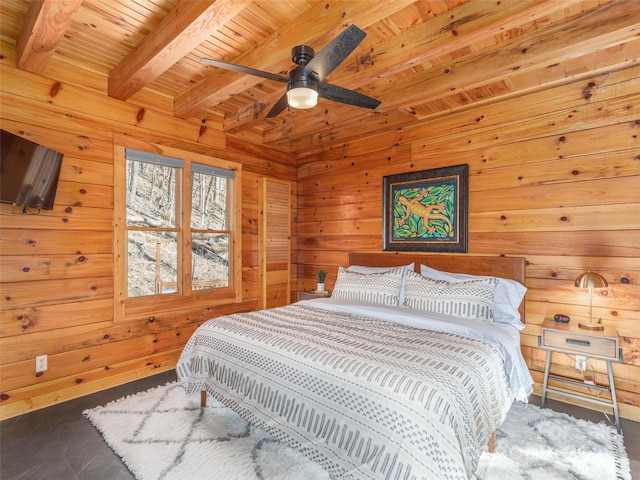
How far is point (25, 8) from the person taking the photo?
215 centimetres

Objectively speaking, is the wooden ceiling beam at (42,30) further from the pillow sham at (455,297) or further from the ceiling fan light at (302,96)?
the pillow sham at (455,297)

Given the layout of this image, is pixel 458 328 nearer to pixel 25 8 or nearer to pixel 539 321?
pixel 539 321

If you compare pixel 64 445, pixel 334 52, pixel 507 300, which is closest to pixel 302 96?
pixel 334 52

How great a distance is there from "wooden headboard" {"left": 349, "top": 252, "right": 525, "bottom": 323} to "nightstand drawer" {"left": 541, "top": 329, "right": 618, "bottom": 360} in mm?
437

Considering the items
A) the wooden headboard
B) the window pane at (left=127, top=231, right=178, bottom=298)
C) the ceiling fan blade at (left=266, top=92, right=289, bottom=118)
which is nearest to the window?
the window pane at (left=127, top=231, right=178, bottom=298)

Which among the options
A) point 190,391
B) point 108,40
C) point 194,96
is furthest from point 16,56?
point 190,391

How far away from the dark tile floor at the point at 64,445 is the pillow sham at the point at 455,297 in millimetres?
989

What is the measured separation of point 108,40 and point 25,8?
0.47 meters

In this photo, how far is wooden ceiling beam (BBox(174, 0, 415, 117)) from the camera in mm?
1872

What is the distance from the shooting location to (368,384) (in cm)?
158

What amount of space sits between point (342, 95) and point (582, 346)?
98.5 inches

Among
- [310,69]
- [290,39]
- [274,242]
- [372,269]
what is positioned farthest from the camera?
[274,242]

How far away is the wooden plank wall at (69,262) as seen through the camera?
8.18 feet

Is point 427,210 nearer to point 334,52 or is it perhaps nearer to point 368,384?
point 334,52
